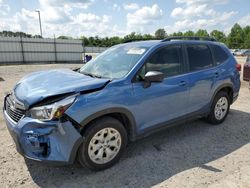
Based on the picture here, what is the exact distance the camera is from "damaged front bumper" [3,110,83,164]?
2.87 meters

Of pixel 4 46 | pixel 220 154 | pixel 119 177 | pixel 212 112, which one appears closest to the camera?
pixel 119 177

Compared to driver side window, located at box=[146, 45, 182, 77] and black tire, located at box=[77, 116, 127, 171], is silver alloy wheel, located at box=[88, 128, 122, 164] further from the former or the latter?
driver side window, located at box=[146, 45, 182, 77]

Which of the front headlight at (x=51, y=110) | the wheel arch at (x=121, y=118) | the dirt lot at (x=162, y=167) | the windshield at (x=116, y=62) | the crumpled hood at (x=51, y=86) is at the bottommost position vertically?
the dirt lot at (x=162, y=167)

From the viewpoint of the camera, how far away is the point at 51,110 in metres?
2.88

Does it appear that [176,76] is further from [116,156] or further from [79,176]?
[79,176]

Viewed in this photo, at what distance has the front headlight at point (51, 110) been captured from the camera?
113 inches

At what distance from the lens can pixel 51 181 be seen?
124 inches

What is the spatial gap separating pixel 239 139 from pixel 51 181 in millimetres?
3446

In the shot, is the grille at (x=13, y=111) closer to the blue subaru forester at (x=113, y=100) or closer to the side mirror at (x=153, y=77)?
the blue subaru forester at (x=113, y=100)

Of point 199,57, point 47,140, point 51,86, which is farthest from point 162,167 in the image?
point 199,57

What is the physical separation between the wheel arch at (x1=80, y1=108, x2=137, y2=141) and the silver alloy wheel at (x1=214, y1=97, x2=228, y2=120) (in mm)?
2369

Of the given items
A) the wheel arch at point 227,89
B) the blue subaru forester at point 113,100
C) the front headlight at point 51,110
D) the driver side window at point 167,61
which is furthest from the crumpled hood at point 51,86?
the wheel arch at point 227,89

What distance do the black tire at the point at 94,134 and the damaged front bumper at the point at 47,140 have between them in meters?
0.13

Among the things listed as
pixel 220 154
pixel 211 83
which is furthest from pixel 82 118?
pixel 211 83
